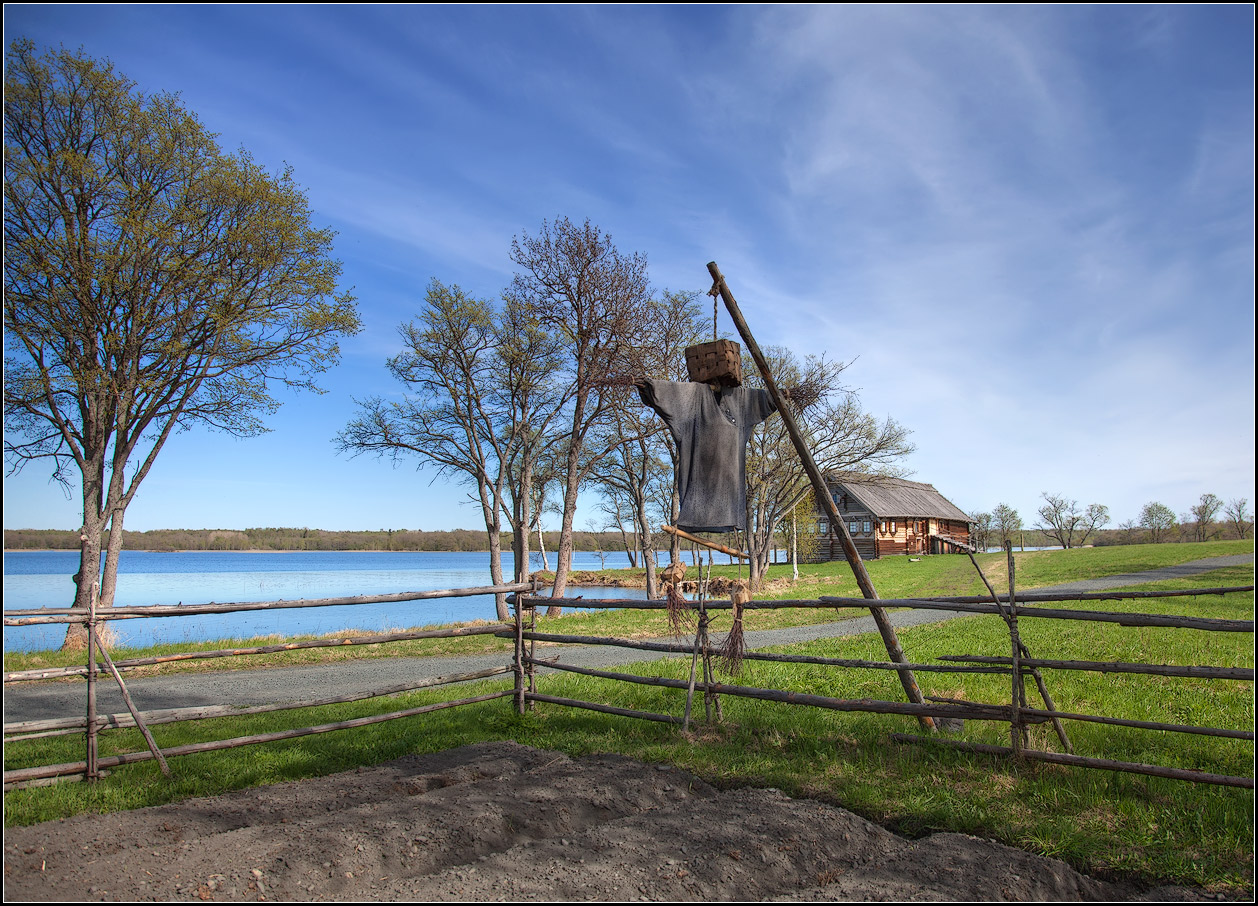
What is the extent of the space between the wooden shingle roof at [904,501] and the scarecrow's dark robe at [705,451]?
34.6 m

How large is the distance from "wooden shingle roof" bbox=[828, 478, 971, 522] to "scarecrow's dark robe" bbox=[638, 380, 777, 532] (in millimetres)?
34553

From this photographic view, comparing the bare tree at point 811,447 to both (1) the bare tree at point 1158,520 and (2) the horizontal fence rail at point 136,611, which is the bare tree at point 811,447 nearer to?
(2) the horizontal fence rail at point 136,611

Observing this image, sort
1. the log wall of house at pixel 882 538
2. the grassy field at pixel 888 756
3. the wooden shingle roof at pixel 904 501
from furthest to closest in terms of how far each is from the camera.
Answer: the log wall of house at pixel 882 538, the wooden shingle roof at pixel 904 501, the grassy field at pixel 888 756

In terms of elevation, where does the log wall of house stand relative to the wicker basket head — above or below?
below

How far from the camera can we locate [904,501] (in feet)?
151

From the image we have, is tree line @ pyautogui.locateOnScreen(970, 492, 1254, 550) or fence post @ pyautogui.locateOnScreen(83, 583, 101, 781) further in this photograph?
tree line @ pyautogui.locateOnScreen(970, 492, 1254, 550)

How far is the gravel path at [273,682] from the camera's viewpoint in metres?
8.64

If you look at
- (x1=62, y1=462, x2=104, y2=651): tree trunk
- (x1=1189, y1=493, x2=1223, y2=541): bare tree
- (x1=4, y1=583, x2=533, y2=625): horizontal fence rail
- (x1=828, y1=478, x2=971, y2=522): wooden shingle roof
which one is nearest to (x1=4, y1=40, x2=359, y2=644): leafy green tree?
(x1=62, y1=462, x2=104, y2=651): tree trunk

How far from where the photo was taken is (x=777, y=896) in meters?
3.17

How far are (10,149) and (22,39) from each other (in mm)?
2007

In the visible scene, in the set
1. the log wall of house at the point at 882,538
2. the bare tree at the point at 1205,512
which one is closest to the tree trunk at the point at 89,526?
the log wall of house at the point at 882,538

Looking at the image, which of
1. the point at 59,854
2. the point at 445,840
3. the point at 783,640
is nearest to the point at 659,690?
the point at 445,840

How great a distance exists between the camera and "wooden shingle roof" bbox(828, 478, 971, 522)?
1684 inches

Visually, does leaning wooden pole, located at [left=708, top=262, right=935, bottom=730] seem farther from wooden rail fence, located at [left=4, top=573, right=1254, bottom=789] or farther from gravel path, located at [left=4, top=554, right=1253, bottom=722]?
gravel path, located at [left=4, top=554, right=1253, bottom=722]
